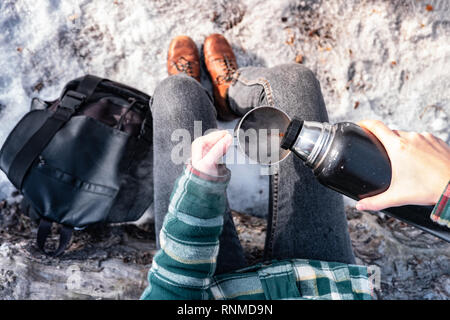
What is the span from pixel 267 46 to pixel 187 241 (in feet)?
4.11

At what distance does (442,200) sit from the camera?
753 millimetres

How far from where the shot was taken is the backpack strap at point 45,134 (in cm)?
124

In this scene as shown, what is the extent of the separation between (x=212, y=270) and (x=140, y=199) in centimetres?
62

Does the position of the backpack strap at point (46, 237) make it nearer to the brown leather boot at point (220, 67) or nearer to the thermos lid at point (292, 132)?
the brown leather boot at point (220, 67)

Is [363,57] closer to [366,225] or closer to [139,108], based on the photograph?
[366,225]

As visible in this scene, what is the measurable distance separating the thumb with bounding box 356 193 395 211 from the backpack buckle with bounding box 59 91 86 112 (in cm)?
116

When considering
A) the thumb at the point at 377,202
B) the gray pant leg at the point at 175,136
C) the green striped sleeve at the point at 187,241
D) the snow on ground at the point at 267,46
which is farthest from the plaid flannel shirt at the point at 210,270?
the snow on ground at the point at 267,46

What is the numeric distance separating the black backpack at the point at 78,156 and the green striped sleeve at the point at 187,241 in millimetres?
537

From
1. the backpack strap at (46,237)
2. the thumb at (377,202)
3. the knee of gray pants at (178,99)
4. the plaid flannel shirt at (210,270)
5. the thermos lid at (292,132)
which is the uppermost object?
the thermos lid at (292,132)

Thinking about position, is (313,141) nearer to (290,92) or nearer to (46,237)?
(290,92)

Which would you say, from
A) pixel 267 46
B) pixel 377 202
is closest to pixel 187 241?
pixel 377 202

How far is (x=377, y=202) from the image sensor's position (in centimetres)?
81

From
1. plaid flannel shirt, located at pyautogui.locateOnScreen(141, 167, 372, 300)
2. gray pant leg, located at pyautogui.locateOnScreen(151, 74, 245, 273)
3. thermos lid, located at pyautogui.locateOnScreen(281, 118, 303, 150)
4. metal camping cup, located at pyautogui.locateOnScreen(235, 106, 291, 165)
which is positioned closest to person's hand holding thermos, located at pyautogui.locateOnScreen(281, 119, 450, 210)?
thermos lid, located at pyautogui.locateOnScreen(281, 118, 303, 150)
